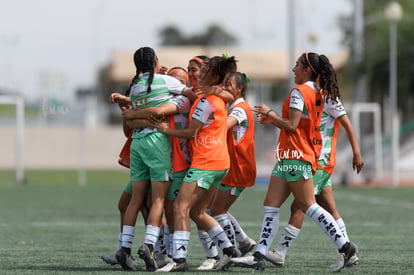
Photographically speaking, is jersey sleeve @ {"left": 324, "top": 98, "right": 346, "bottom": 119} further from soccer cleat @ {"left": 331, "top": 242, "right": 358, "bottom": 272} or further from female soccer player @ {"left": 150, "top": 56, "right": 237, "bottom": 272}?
soccer cleat @ {"left": 331, "top": 242, "right": 358, "bottom": 272}

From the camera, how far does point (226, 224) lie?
10008 mm

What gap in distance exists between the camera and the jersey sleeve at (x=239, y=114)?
952 centimetres

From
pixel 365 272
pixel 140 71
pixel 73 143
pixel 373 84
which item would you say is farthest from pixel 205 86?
pixel 73 143

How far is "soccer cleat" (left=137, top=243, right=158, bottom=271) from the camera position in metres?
8.83

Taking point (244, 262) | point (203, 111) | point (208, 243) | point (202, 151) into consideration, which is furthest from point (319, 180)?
point (203, 111)

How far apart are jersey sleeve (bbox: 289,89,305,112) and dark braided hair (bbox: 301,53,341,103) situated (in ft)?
1.09

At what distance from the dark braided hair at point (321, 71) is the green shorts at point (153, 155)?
5.24 ft

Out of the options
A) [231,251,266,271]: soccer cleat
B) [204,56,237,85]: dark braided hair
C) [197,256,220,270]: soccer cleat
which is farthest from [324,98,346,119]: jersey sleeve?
[197,256,220,270]: soccer cleat

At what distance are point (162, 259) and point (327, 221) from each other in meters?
1.75

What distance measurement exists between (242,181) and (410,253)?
252 cm

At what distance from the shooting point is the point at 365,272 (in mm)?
9188

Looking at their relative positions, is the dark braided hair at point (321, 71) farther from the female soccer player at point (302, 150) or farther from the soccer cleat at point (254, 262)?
the soccer cleat at point (254, 262)

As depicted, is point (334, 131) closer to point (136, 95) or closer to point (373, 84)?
point (136, 95)

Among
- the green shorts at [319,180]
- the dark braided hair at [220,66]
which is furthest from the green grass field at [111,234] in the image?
the dark braided hair at [220,66]
